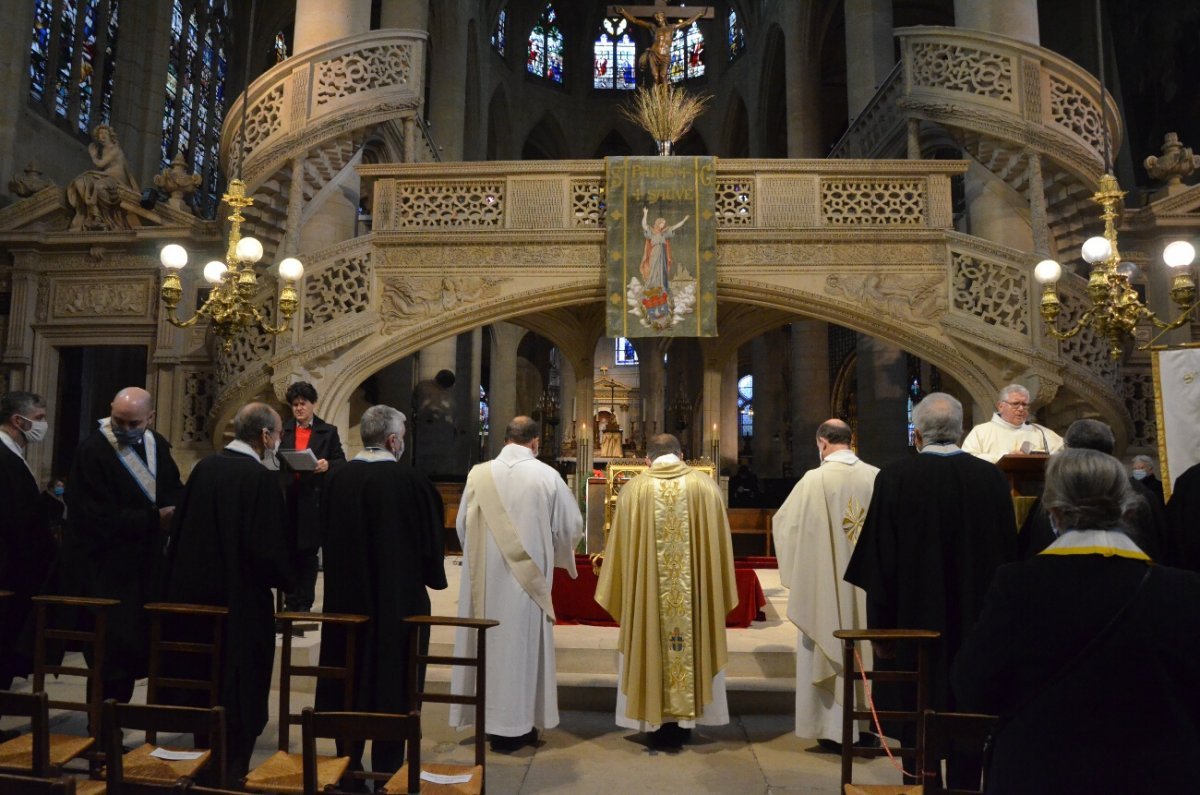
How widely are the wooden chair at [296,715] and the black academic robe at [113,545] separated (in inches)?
44.9

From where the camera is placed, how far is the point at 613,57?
26.7 metres

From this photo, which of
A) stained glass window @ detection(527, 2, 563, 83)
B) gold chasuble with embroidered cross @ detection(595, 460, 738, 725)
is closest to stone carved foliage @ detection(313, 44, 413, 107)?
gold chasuble with embroidered cross @ detection(595, 460, 738, 725)

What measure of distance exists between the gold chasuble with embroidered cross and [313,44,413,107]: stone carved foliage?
7157 mm

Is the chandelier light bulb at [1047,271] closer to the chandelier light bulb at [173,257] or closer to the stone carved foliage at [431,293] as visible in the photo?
the stone carved foliage at [431,293]

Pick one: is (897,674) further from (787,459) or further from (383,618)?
(787,459)

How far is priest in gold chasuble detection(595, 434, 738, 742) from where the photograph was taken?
4629mm

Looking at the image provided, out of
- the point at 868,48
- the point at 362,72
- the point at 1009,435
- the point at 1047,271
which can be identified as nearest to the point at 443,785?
the point at 1009,435

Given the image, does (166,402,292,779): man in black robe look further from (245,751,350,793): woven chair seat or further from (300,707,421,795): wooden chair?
(300,707,421,795): wooden chair

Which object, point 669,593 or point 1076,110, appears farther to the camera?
point 1076,110

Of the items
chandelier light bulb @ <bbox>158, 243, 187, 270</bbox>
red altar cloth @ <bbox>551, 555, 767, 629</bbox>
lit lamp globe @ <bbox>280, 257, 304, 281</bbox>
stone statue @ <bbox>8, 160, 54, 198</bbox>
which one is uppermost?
stone statue @ <bbox>8, 160, 54, 198</bbox>

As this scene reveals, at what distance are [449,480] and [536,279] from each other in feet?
16.7

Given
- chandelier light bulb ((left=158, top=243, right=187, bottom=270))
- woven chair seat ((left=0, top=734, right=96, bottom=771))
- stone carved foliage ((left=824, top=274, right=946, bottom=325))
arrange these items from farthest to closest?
1. stone carved foliage ((left=824, top=274, right=946, bottom=325))
2. chandelier light bulb ((left=158, top=243, right=187, bottom=270))
3. woven chair seat ((left=0, top=734, right=96, bottom=771))

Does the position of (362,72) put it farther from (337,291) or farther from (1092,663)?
(1092,663)

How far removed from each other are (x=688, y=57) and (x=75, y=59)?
16.3 meters
